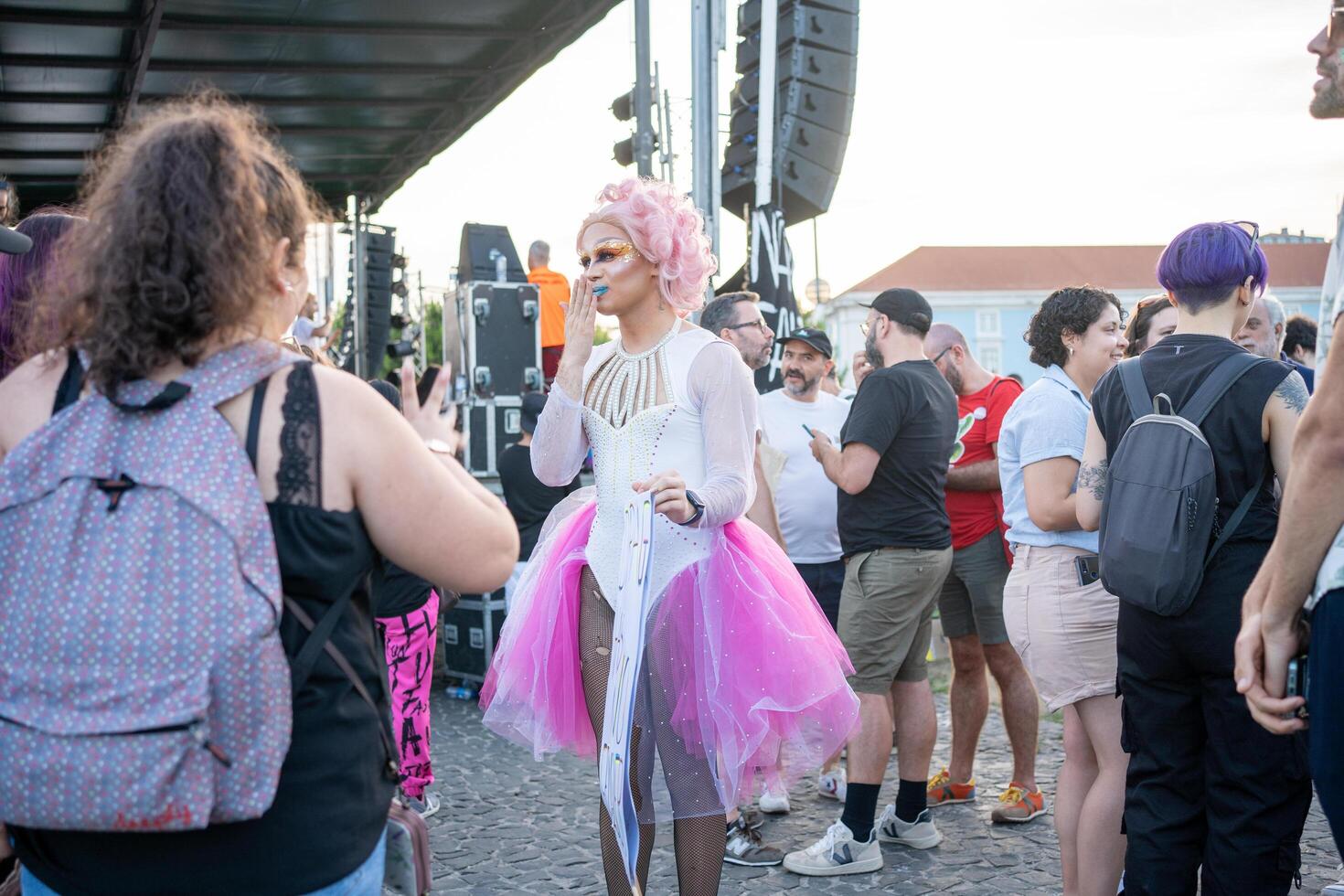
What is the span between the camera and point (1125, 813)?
2941 mm

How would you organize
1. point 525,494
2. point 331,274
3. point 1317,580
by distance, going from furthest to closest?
point 331,274, point 525,494, point 1317,580

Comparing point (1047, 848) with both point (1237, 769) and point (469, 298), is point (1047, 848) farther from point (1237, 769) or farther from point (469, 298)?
point (469, 298)

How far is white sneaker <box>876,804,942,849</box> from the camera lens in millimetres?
4379

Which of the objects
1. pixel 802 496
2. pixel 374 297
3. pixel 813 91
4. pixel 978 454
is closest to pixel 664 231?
pixel 802 496

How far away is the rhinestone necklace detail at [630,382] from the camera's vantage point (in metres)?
3.24

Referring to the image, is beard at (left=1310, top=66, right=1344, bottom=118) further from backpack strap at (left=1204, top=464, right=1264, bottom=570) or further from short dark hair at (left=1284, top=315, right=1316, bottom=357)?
short dark hair at (left=1284, top=315, right=1316, bottom=357)

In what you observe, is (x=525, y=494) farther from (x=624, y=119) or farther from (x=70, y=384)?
(x=70, y=384)

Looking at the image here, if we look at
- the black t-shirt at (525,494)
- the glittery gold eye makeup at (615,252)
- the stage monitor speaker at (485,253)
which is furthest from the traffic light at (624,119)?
the glittery gold eye makeup at (615,252)

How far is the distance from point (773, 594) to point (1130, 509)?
0.95 meters

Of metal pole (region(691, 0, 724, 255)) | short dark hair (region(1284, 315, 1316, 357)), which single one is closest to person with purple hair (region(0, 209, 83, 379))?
short dark hair (region(1284, 315, 1316, 357))

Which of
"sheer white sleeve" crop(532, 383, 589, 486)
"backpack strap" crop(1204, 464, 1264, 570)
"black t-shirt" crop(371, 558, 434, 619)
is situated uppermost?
"sheer white sleeve" crop(532, 383, 589, 486)

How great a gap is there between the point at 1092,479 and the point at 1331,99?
4.77 ft

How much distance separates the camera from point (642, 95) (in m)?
9.44

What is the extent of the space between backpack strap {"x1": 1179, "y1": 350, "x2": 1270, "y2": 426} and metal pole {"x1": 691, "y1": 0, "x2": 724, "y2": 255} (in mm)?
5641
